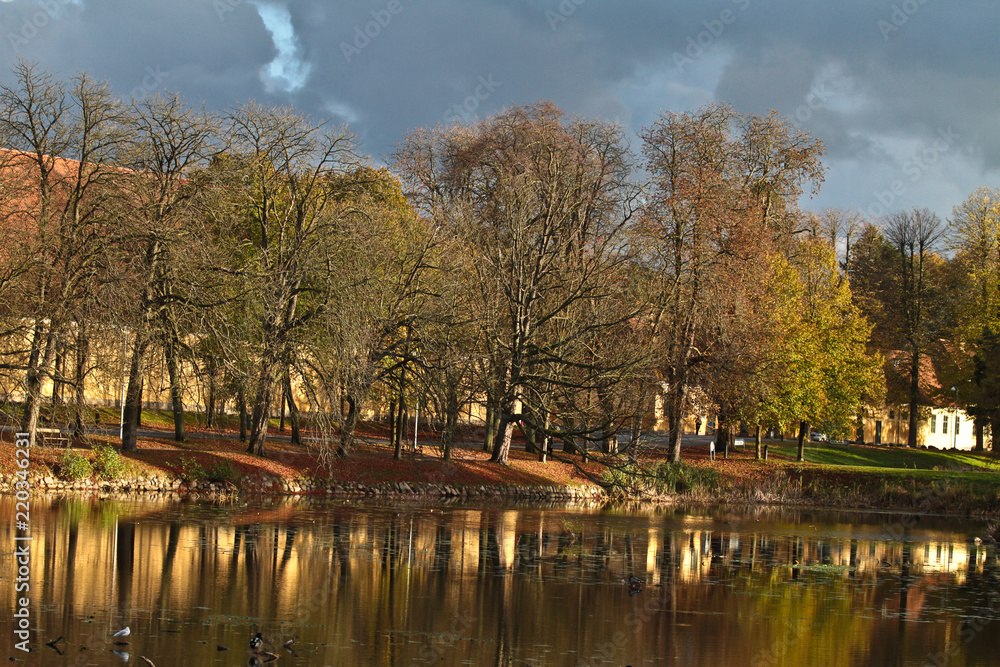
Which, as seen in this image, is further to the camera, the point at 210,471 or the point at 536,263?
the point at 536,263

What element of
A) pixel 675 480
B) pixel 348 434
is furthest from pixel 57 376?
pixel 675 480

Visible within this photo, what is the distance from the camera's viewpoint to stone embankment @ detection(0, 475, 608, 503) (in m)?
27.6

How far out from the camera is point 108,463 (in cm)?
2820

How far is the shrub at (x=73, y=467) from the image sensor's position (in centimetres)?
2730

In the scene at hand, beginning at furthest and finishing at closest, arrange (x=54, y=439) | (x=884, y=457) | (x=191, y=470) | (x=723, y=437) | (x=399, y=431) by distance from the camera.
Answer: (x=884, y=457)
(x=723, y=437)
(x=399, y=431)
(x=191, y=470)
(x=54, y=439)

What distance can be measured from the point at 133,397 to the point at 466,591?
15.8m

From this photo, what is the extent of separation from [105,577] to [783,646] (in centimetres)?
1080

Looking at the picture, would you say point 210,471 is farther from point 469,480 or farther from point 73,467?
point 469,480

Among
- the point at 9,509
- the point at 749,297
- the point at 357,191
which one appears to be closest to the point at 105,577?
the point at 9,509

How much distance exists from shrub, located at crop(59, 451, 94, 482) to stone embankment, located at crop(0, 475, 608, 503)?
16 centimetres

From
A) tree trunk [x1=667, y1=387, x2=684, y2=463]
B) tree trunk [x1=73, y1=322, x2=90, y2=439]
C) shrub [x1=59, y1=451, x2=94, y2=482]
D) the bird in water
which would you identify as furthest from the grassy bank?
the bird in water

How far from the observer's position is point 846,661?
13.4 m

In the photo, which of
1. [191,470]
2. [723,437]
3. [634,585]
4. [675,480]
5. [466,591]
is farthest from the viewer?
[723,437]

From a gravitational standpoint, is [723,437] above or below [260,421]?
below
